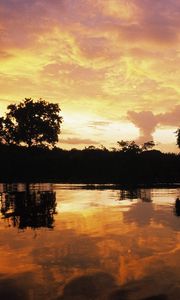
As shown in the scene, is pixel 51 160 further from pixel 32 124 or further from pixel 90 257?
pixel 90 257

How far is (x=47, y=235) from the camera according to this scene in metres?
16.2

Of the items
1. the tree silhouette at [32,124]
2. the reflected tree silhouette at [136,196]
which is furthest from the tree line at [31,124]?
the reflected tree silhouette at [136,196]

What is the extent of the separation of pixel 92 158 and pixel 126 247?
71.0m

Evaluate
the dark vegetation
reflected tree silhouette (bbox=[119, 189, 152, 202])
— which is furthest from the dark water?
the dark vegetation

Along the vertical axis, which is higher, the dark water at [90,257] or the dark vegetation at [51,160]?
the dark vegetation at [51,160]

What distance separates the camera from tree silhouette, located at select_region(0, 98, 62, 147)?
75.4 m

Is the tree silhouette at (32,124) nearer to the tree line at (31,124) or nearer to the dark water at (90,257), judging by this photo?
the tree line at (31,124)

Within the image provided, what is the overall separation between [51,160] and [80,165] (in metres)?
7.07

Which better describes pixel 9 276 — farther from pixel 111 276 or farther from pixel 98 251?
pixel 98 251

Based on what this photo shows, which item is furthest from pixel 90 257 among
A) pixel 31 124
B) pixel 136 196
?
pixel 31 124

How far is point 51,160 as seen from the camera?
8531cm

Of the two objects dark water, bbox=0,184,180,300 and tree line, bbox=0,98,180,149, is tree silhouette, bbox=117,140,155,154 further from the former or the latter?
dark water, bbox=0,184,180,300

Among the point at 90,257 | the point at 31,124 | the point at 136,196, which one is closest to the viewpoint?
the point at 90,257

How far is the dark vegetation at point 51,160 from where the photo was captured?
75.4 metres
